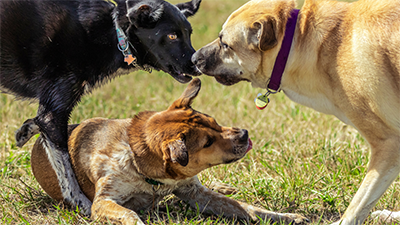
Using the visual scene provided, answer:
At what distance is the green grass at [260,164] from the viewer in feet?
12.4

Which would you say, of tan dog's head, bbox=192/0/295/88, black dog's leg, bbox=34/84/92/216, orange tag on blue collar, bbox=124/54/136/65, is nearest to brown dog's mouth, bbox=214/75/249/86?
tan dog's head, bbox=192/0/295/88

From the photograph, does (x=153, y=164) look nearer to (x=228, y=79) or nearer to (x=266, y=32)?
(x=228, y=79)

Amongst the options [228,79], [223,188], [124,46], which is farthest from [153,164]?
[124,46]

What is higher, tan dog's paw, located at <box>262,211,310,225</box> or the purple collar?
the purple collar

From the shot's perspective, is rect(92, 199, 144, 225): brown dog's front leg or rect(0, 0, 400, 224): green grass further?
rect(0, 0, 400, 224): green grass

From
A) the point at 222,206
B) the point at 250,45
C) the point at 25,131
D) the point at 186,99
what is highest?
the point at 250,45

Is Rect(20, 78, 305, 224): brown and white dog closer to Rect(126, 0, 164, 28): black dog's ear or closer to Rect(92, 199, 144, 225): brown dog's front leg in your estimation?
Rect(92, 199, 144, 225): brown dog's front leg

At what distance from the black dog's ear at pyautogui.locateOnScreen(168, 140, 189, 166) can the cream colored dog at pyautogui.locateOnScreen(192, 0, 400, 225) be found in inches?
35.4

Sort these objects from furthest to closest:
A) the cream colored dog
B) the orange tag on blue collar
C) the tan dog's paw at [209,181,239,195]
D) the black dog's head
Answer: the black dog's head → the orange tag on blue collar → the tan dog's paw at [209,181,239,195] → the cream colored dog

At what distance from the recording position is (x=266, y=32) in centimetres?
332

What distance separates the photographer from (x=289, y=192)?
3961 mm

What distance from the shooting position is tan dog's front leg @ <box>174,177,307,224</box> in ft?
11.8

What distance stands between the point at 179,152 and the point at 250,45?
3.60ft

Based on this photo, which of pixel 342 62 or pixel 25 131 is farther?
pixel 25 131
